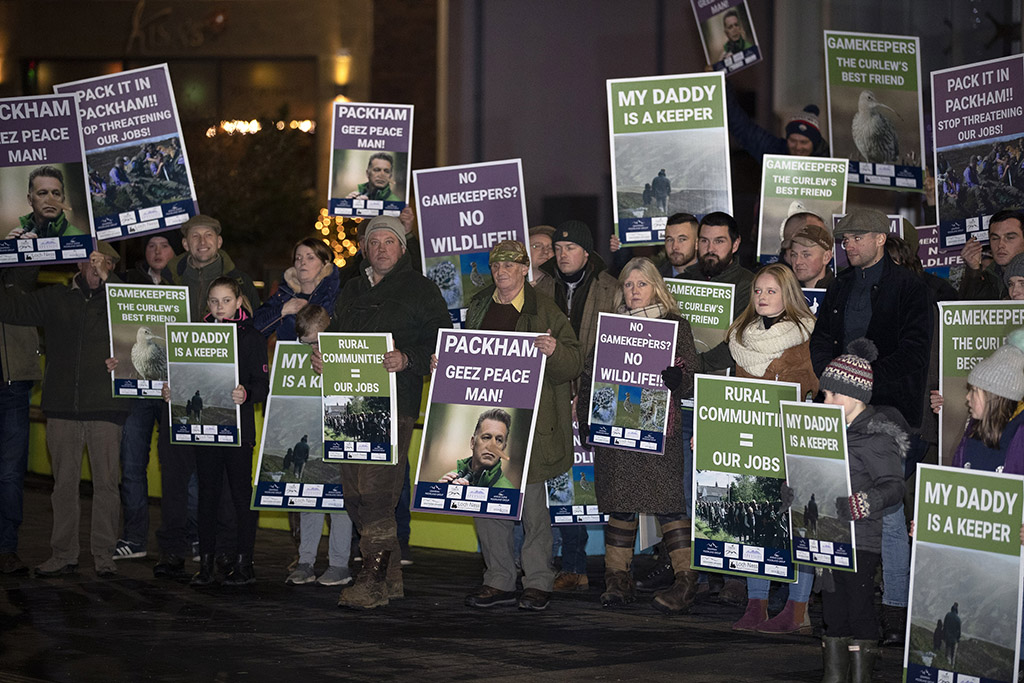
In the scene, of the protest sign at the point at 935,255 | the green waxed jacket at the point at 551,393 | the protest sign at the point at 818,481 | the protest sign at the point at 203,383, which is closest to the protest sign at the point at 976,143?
the protest sign at the point at 935,255

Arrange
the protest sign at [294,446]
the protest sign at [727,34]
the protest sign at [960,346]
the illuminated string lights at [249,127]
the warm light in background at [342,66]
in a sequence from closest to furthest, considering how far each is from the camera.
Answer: the protest sign at [960,346]
the protest sign at [294,446]
the protest sign at [727,34]
the warm light in background at [342,66]
the illuminated string lights at [249,127]

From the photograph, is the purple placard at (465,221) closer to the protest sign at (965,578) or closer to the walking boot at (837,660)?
the walking boot at (837,660)

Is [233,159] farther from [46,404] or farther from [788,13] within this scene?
[46,404]

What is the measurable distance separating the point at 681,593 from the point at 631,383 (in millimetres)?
1150

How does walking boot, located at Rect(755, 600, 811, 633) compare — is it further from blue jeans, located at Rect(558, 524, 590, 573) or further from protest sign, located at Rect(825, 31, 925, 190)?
protest sign, located at Rect(825, 31, 925, 190)

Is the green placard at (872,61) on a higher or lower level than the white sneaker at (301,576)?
higher

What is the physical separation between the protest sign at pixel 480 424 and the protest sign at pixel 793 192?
1.83m

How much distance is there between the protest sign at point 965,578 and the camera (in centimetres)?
530

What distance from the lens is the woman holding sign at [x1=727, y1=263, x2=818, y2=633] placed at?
7191 millimetres

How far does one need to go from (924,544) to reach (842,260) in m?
3.28

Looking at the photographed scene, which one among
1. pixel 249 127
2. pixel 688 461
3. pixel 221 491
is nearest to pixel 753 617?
pixel 688 461

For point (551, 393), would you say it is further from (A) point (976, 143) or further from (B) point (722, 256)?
(A) point (976, 143)

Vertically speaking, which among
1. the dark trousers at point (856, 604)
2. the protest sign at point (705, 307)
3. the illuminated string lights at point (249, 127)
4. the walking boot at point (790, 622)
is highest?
the illuminated string lights at point (249, 127)

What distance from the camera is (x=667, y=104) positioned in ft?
28.2
